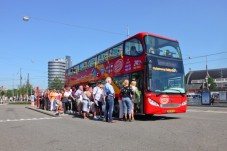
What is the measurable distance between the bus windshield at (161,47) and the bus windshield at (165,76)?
1.18 ft

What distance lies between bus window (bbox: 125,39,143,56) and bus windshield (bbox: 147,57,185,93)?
88cm

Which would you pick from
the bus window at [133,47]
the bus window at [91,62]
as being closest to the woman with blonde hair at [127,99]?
the bus window at [133,47]

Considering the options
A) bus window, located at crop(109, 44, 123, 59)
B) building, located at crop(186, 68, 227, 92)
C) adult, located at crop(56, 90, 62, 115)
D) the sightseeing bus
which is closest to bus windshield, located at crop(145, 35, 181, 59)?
the sightseeing bus

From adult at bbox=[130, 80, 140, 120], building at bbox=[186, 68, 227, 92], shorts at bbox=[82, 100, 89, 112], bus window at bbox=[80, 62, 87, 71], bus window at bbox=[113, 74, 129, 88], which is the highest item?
building at bbox=[186, 68, 227, 92]

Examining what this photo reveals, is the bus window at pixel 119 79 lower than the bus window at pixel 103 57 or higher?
lower

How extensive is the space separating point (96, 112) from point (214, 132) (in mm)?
7815

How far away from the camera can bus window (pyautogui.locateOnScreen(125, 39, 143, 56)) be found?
49.7ft

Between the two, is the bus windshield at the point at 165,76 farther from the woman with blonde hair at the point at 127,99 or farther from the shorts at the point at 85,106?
the shorts at the point at 85,106

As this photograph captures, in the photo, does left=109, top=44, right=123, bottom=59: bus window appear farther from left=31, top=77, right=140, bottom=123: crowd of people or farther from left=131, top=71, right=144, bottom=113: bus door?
left=131, top=71, right=144, bottom=113: bus door

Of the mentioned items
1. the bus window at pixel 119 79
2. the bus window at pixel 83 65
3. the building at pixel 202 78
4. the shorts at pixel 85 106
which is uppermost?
the building at pixel 202 78

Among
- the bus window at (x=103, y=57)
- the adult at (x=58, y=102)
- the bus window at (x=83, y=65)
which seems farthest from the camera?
the bus window at (x=83, y=65)

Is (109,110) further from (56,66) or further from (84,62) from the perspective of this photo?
(56,66)

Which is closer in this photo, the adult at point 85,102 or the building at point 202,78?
the adult at point 85,102

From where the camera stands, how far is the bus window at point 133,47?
15.2 m
